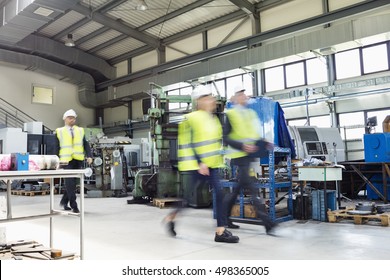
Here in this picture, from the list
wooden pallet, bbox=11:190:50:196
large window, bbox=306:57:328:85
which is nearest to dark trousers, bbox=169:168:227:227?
wooden pallet, bbox=11:190:50:196

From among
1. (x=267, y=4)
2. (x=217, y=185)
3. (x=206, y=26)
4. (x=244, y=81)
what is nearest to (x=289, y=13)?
(x=267, y=4)

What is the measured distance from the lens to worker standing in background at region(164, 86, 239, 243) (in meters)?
3.28

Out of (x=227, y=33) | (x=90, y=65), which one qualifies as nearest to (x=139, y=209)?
(x=227, y=33)

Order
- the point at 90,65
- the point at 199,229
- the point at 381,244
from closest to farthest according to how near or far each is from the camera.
A: the point at 381,244 < the point at 199,229 < the point at 90,65

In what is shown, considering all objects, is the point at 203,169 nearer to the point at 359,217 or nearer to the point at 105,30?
the point at 359,217

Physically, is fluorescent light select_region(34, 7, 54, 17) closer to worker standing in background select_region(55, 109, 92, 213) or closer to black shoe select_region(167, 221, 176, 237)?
worker standing in background select_region(55, 109, 92, 213)

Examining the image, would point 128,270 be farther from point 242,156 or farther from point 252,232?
point 252,232

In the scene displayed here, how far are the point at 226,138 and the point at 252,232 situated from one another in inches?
44.2

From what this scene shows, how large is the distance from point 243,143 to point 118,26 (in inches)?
406

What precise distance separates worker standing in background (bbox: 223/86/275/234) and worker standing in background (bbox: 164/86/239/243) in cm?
28

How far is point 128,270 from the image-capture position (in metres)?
1.96

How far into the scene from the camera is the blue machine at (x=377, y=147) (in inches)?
250

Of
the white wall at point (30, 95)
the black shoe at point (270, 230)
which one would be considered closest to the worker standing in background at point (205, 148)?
the black shoe at point (270, 230)

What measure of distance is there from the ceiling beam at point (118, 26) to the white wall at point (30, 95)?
451 centimetres
